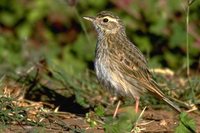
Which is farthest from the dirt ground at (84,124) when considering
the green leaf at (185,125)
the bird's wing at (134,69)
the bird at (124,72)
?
the green leaf at (185,125)

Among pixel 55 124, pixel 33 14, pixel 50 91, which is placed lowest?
pixel 55 124

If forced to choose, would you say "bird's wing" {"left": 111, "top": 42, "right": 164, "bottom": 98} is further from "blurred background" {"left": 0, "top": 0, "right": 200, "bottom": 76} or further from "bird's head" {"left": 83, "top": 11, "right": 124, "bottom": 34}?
"blurred background" {"left": 0, "top": 0, "right": 200, "bottom": 76}

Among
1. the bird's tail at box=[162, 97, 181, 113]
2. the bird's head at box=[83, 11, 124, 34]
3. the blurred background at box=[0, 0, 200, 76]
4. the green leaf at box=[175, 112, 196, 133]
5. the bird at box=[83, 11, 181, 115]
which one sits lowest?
the green leaf at box=[175, 112, 196, 133]

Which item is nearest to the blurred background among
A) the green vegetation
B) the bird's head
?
the green vegetation

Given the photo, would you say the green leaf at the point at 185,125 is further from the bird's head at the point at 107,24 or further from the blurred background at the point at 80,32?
the blurred background at the point at 80,32

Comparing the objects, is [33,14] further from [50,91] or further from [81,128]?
[81,128]

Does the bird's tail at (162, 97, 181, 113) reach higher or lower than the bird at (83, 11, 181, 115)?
lower

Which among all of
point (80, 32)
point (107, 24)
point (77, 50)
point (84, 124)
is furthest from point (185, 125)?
point (80, 32)

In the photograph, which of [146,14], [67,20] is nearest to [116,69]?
[146,14]
